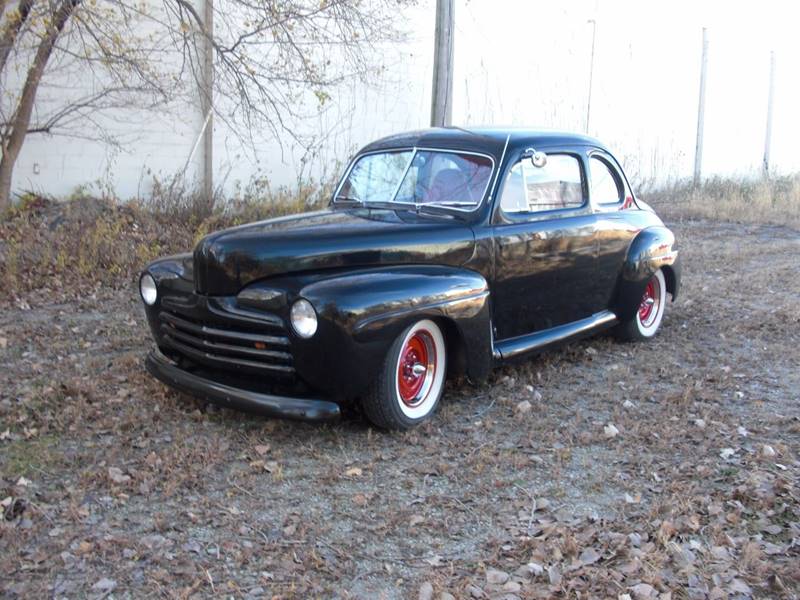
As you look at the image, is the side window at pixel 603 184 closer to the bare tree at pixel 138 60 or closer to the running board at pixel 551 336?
the running board at pixel 551 336

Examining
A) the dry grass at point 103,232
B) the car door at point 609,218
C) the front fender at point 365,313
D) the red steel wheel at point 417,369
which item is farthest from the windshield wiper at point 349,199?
the dry grass at point 103,232

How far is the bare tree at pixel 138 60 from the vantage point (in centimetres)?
874

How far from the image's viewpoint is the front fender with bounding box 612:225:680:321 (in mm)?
6535

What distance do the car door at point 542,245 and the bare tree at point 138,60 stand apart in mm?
3979

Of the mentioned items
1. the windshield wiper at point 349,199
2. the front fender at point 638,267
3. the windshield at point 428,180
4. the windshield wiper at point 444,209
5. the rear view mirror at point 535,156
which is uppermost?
the rear view mirror at point 535,156

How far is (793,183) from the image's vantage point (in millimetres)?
18359

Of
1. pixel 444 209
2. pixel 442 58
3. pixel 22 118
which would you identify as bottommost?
pixel 444 209

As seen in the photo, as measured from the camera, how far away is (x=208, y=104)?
10695 mm

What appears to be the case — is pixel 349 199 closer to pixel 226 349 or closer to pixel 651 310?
pixel 226 349

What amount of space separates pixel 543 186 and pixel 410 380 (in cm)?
184

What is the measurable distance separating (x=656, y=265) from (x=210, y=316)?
3.69 meters

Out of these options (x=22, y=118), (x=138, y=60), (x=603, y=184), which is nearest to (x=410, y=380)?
(x=603, y=184)

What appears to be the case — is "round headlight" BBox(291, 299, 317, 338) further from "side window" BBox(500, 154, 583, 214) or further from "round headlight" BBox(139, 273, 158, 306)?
"side window" BBox(500, 154, 583, 214)

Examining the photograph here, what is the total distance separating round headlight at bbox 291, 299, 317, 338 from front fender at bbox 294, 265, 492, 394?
0.03 m
